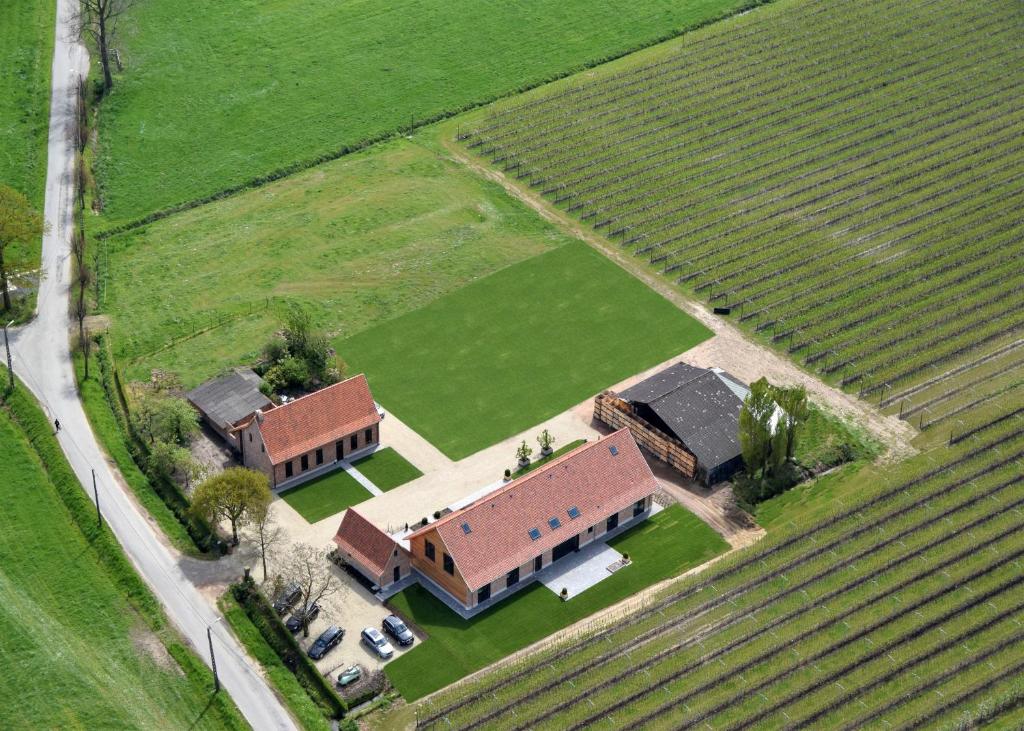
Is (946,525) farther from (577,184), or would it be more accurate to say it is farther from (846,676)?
(577,184)

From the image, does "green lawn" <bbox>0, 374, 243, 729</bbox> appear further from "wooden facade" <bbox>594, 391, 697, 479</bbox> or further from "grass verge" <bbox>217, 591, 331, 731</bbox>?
"wooden facade" <bbox>594, 391, 697, 479</bbox>

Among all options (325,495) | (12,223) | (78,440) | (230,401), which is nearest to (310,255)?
(230,401)

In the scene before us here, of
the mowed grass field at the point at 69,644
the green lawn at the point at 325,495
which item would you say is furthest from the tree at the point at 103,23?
the green lawn at the point at 325,495

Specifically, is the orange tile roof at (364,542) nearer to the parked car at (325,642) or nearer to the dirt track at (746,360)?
the parked car at (325,642)

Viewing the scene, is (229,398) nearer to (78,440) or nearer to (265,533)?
(78,440)

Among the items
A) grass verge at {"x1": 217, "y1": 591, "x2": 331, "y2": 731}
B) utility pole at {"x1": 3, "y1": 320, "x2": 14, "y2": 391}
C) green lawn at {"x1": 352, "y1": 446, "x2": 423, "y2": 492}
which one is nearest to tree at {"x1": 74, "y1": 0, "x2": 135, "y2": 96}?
utility pole at {"x1": 3, "y1": 320, "x2": 14, "y2": 391}
